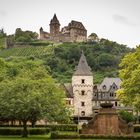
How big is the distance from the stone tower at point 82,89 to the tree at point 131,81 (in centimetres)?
4552

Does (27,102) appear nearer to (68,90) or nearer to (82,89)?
(82,89)

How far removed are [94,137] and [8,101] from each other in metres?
13.3

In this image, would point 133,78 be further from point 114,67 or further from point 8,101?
point 114,67

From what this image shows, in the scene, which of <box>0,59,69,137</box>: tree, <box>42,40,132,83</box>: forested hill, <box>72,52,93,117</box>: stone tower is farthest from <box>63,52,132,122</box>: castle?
<box>42,40,132,83</box>: forested hill

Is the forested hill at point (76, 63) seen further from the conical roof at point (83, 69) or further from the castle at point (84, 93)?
the conical roof at point (83, 69)

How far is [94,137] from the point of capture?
56.9m

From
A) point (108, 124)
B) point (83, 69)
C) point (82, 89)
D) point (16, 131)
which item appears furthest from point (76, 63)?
point (108, 124)

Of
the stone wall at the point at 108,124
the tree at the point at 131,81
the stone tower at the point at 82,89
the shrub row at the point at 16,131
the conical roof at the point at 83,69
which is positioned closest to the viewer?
the stone wall at the point at 108,124

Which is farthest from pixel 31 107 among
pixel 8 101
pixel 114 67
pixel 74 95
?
pixel 114 67

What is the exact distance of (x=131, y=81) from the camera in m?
66.6

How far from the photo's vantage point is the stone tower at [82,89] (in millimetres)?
119062

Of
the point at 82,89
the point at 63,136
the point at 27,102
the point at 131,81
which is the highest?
the point at 82,89

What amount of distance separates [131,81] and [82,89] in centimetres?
5356

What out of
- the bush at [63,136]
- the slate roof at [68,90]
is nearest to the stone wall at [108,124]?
the bush at [63,136]
